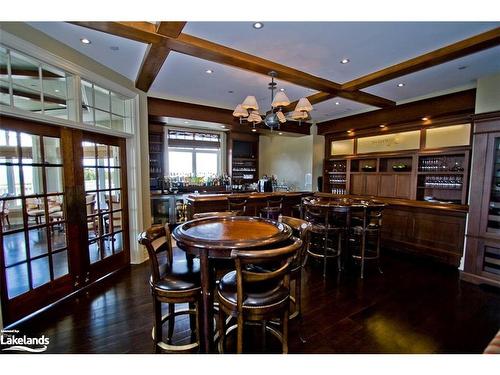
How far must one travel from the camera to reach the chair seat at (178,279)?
70.6 inches

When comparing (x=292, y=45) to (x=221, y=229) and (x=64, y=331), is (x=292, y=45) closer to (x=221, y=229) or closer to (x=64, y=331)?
(x=221, y=229)

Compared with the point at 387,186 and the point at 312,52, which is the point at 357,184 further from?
the point at 312,52

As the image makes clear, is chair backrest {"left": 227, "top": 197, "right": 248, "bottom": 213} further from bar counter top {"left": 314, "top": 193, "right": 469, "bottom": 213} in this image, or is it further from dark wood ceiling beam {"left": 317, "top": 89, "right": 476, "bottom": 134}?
dark wood ceiling beam {"left": 317, "top": 89, "right": 476, "bottom": 134}

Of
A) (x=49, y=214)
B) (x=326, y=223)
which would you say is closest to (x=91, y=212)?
(x=49, y=214)

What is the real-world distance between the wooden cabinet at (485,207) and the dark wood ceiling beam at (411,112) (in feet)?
2.62

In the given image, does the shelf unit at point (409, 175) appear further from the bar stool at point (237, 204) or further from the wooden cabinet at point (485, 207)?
the bar stool at point (237, 204)

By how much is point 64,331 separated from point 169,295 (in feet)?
4.26

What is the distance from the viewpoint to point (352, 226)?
13.2ft

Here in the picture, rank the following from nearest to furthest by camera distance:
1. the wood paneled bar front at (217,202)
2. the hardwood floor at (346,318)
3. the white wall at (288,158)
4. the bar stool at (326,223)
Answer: the hardwood floor at (346,318) < the bar stool at (326,223) < the wood paneled bar front at (217,202) < the white wall at (288,158)

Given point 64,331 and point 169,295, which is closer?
point 169,295

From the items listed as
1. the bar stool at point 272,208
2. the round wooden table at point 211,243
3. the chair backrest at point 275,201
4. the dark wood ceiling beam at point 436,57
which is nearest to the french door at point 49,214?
the round wooden table at point 211,243

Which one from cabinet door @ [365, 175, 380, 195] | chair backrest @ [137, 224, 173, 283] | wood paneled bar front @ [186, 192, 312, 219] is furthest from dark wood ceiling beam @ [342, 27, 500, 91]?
chair backrest @ [137, 224, 173, 283]

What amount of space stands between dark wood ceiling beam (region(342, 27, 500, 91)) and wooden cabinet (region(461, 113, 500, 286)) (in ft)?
3.79
